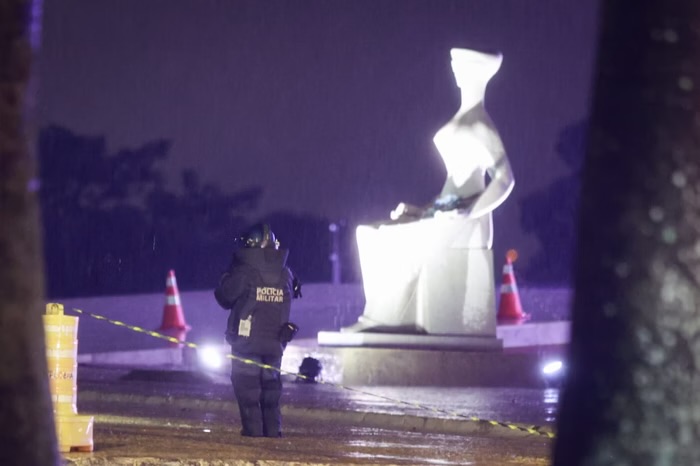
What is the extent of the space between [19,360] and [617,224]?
5.72 ft

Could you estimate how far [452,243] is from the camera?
15625 millimetres

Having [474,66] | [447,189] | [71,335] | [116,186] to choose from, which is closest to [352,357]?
[447,189]

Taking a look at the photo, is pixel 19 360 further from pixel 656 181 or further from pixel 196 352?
pixel 196 352

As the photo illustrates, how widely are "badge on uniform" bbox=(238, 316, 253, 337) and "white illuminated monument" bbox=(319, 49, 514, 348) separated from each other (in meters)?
5.45

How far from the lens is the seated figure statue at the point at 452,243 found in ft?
50.3

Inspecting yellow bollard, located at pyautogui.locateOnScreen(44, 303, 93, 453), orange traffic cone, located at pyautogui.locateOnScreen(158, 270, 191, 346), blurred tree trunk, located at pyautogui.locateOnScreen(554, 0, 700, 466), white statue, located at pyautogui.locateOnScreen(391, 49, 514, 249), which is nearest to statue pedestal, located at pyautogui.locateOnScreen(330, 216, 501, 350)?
white statue, located at pyautogui.locateOnScreen(391, 49, 514, 249)

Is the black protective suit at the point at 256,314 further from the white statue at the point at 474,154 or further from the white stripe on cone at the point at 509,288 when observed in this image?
the white stripe on cone at the point at 509,288

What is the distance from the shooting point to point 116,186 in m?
34.6

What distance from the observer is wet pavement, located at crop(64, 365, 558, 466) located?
9.28 m

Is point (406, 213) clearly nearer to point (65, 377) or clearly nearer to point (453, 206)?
point (453, 206)

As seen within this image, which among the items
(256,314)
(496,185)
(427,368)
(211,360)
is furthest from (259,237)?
(211,360)

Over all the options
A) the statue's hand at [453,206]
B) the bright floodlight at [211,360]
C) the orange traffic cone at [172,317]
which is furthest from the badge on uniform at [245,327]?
the orange traffic cone at [172,317]

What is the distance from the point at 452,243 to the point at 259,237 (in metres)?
5.75

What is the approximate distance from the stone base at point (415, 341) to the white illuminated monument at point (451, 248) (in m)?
0.01
